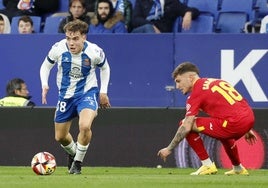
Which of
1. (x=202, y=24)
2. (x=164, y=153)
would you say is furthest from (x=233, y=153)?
(x=202, y=24)

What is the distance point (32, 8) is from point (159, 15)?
2.65m

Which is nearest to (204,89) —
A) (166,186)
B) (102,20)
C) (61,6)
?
(166,186)

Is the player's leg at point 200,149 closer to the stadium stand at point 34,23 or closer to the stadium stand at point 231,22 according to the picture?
the stadium stand at point 231,22

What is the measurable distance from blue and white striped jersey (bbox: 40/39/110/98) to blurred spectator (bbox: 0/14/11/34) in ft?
17.3

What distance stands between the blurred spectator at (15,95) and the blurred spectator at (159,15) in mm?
2435

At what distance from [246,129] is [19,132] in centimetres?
492

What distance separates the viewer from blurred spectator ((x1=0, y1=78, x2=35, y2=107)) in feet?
57.4

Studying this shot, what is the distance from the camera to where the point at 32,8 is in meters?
19.9

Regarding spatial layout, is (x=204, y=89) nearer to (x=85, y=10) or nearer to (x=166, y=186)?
(x=166, y=186)

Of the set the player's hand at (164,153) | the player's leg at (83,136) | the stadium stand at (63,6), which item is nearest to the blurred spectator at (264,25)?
the stadium stand at (63,6)

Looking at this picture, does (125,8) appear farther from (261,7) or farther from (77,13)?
(261,7)

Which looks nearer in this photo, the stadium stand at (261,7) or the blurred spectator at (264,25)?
the blurred spectator at (264,25)

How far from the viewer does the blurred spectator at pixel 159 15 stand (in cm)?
1856

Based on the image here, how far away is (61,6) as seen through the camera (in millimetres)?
20109
